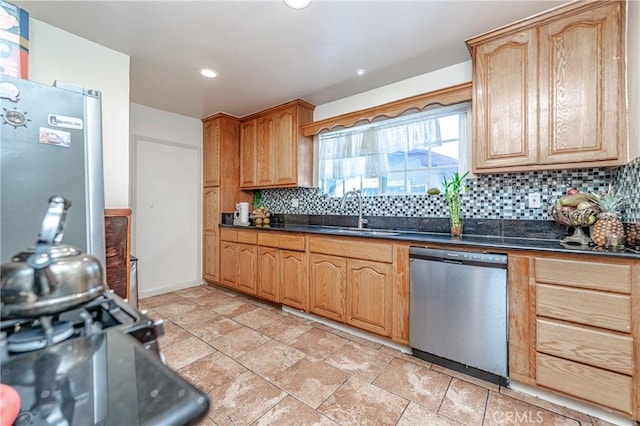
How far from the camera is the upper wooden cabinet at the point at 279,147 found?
3.38m

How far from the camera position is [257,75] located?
2.72m

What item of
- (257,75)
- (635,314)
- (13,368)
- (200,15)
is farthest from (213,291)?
(635,314)

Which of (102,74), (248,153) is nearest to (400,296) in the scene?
(248,153)

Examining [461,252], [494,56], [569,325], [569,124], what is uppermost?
[494,56]

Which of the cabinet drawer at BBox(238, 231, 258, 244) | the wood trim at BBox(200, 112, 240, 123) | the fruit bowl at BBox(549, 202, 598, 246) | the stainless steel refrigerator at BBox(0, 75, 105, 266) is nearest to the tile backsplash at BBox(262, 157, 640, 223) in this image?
the fruit bowl at BBox(549, 202, 598, 246)

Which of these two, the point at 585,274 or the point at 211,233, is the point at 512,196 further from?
the point at 211,233

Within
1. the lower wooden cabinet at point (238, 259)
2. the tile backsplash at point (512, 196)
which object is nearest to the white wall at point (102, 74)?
the lower wooden cabinet at point (238, 259)

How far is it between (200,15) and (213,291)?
3155mm

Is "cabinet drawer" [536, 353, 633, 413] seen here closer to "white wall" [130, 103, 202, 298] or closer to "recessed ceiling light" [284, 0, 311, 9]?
"recessed ceiling light" [284, 0, 311, 9]

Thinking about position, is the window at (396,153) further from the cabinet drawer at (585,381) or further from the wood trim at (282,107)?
the cabinet drawer at (585,381)

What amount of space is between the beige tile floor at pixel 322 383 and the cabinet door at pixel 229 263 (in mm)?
905

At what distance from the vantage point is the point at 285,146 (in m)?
3.46

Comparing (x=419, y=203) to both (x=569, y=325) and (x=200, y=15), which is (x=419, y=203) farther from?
(x=200, y=15)

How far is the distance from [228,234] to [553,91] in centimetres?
351
